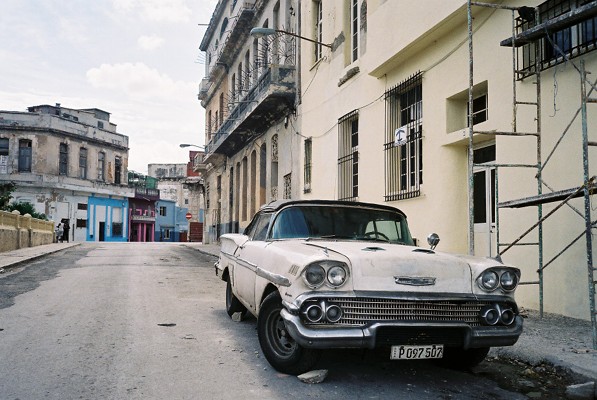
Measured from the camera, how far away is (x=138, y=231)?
5725 centimetres

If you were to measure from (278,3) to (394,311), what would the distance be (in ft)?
56.8

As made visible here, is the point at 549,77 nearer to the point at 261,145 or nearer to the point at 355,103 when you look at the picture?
the point at 355,103

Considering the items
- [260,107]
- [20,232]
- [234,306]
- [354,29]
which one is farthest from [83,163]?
[234,306]

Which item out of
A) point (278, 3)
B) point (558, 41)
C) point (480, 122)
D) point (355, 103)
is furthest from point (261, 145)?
point (558, 41)

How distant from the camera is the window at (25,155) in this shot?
140 feet

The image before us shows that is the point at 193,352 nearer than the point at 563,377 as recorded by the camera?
No

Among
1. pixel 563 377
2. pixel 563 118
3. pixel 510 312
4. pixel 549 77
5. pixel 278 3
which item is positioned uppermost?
pixel 278 3

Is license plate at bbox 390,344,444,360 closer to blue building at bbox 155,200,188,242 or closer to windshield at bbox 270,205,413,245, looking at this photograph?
windshield at bbox 270,205,413,245

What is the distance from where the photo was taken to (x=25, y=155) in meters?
42.9

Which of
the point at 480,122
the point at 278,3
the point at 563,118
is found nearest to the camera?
the point at 563,118

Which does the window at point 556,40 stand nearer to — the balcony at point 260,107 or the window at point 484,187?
the window at point 484,187

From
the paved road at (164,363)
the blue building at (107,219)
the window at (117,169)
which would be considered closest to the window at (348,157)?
the paved road at (164,363)

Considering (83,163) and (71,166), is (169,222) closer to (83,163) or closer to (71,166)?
(83,163)

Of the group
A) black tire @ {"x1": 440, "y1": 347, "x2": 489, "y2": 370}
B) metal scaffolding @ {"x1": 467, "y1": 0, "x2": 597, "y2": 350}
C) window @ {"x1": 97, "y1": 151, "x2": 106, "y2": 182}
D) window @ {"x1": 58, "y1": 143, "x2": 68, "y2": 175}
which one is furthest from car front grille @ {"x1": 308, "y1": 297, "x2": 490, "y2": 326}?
window @ {"x1": 97, "y1": 151, "x2": 106, "y2": 182}
